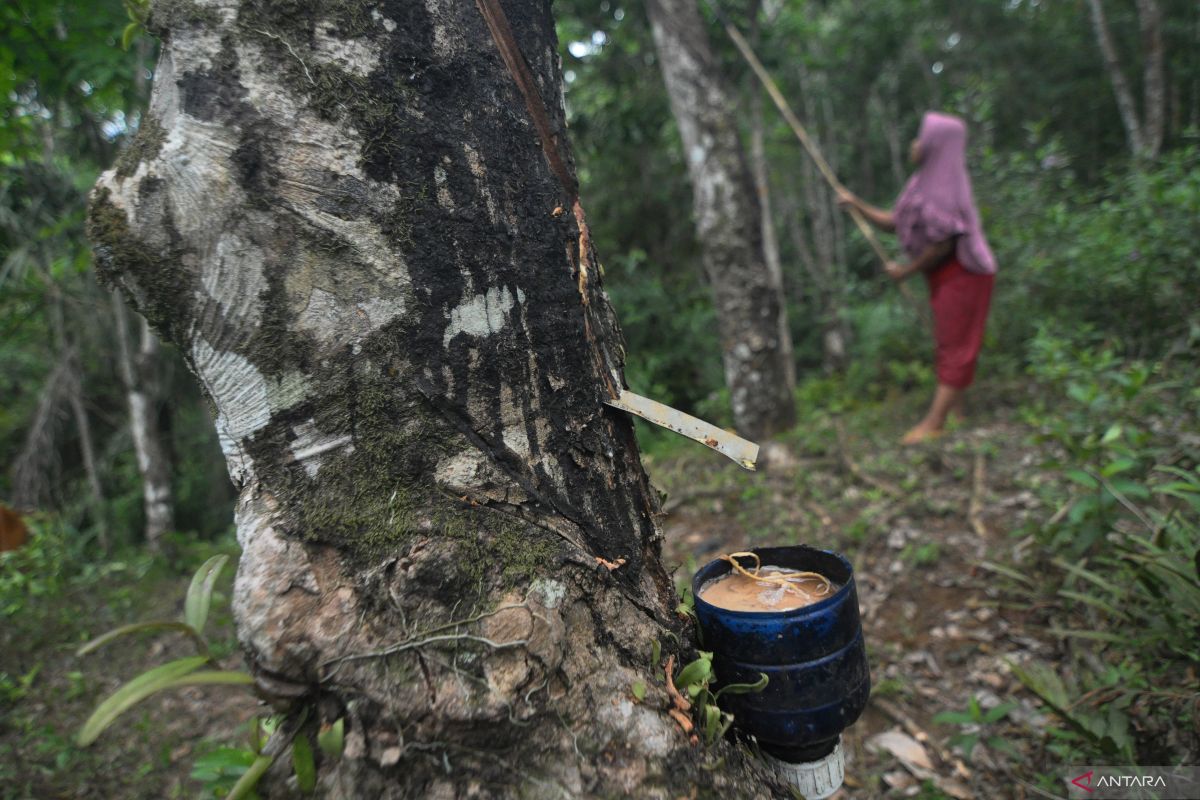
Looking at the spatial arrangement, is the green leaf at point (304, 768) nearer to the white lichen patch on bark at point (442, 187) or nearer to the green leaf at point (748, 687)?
the green leaf at point (748, 687)

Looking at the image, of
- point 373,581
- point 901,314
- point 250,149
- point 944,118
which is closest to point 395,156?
point 250,149

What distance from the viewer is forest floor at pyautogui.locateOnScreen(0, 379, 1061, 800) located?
7.81ft

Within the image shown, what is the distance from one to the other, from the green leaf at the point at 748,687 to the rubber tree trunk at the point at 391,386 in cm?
14

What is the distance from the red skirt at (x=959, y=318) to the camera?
470cm

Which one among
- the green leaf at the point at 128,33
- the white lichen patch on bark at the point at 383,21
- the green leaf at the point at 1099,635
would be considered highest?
the green leaf at the point at 128,33

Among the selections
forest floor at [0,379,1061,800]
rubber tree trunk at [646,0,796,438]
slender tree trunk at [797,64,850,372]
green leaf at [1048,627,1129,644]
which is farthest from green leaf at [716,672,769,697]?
slender tree trunk at [797,64,850,372]

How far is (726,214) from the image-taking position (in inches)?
193

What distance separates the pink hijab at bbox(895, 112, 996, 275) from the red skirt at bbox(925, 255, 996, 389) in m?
0.10

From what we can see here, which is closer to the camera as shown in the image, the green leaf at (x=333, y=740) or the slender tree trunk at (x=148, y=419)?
the green leaf at (x=333, y=740)

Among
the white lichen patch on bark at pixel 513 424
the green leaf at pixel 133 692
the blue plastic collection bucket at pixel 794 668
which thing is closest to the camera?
the green leaf at pixel 133 692

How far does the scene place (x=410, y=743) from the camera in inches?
42.8

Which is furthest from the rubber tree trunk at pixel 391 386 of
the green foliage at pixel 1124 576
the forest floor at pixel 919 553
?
the green foliage at pixel 1124 576

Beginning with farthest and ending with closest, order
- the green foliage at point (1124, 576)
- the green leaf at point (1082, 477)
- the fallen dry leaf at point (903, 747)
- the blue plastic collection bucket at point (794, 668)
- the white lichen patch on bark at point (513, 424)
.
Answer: the green leaf at point (1082, 477), the fallen dry leaf at point (903, 747), the green foliage at point (1124, 576), the blue plastic collection bucket at point (794, 668), the white lichen patch on bark at point (513, 424)

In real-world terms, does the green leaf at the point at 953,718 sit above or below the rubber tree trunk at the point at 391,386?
below
